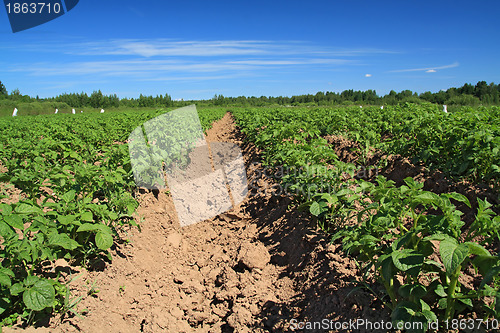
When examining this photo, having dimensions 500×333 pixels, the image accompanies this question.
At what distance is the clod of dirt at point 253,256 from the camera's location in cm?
334

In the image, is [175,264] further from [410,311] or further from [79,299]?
[410,311]

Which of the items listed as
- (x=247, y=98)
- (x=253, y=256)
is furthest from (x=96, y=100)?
(x=253, y=256)

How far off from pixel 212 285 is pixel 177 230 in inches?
60.2

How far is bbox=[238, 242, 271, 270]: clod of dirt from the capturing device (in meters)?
3.34

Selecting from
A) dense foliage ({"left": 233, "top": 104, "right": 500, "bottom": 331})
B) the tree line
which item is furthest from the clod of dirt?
the tree line

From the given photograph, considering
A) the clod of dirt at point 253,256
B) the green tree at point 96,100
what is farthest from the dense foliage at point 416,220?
the green tree at point 96,100

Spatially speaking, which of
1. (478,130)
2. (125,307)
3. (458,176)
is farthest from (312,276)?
(478,130)

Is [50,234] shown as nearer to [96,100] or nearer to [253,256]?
[253,256]

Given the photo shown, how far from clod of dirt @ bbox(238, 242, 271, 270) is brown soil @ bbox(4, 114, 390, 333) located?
1cm

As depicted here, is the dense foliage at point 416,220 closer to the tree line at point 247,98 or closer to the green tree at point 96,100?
the tree line at point 247,98

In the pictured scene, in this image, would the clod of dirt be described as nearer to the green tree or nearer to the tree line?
the tree line

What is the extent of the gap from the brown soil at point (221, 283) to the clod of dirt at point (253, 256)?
0.01 meters

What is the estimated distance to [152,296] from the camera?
3045 mm

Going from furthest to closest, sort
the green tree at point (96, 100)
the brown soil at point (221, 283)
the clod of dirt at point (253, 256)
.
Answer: the green tree at point (96, 100), the clod of dirt at point (253, 256), the brown soil at point (221, 283)
